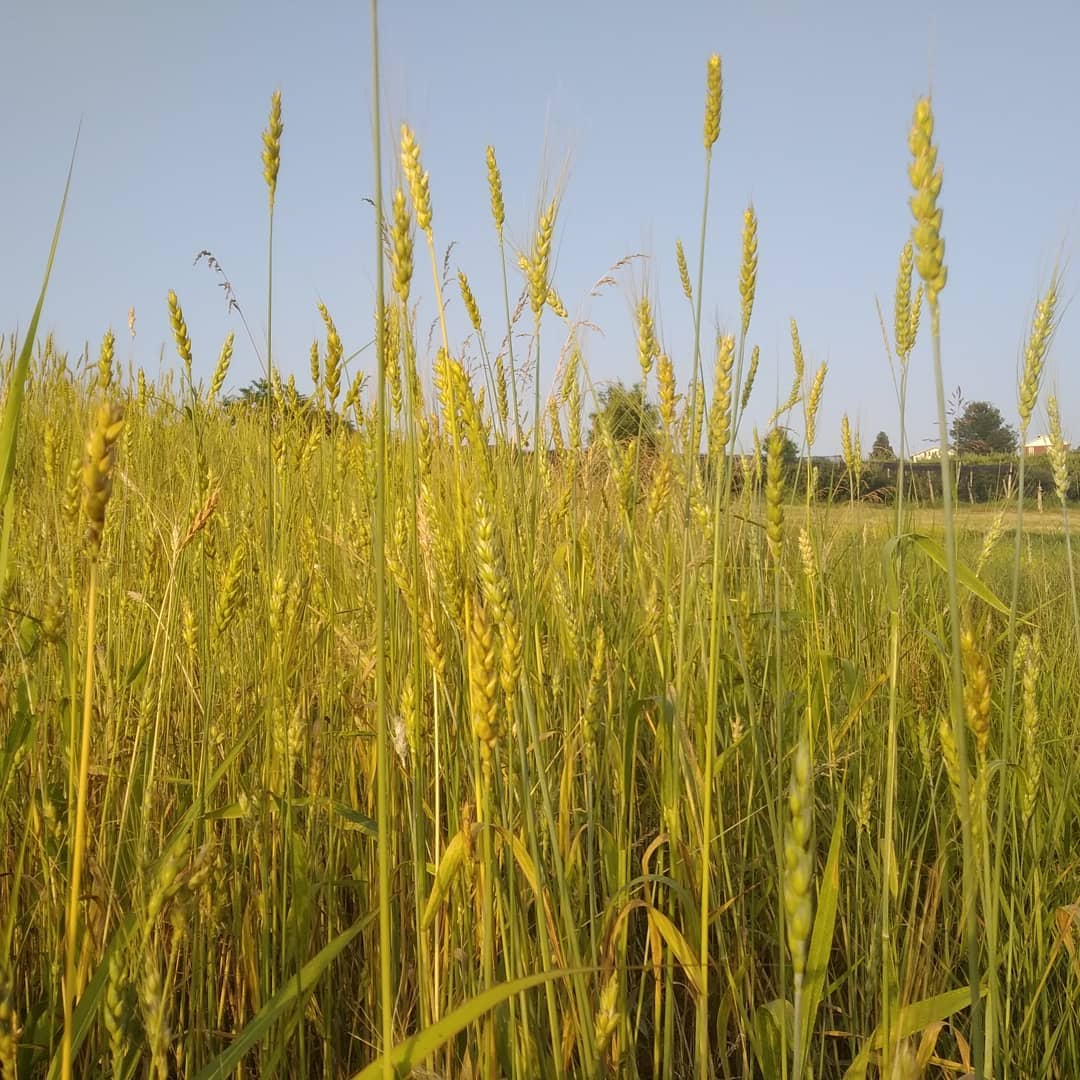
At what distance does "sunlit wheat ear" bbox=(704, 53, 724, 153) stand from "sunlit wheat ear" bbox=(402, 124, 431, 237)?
0.38m

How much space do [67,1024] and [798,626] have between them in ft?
7.60

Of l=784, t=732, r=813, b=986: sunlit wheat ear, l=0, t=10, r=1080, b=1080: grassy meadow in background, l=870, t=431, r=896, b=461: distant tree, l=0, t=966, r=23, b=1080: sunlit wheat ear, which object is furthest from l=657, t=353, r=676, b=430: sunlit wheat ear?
l=870, t=431, r=896, b=461: distant tree

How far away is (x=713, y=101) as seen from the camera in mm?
1101

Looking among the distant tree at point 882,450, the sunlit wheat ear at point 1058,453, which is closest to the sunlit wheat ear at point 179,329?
the sunlit wheat ear at point 1058,453

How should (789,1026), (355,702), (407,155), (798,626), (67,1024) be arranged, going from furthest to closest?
(798,626) < (355,702) < (789,1026) < (407,155) < (67,1024)

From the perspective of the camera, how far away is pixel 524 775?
779 mm

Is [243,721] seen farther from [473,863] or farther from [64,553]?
[473,863]

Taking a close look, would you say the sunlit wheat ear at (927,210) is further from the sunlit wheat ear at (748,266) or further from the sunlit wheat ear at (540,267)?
the sunlit wheat ear at (540,267)

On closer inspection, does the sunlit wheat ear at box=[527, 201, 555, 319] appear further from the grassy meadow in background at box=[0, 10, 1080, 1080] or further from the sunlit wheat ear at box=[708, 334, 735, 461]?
the sunlit wheat ear at box=[708, 334, 735, 461]

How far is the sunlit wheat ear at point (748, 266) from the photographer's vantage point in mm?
1113

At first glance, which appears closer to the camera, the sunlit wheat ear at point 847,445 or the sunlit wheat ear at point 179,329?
the sunlit wheat ear at point 179,329

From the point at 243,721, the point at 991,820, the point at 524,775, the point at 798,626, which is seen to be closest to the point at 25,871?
the point at 243,721

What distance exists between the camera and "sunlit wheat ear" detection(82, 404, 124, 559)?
20.4 inches

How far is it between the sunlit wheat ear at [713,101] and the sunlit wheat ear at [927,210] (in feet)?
1.79
